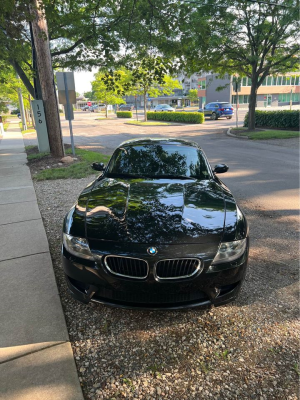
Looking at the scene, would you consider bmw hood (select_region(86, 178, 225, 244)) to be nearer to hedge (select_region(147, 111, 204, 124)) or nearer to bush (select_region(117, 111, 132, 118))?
hedge (select_region(147, 111, 204, 124))

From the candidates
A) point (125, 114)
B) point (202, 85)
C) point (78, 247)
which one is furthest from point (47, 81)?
point (202, 85)

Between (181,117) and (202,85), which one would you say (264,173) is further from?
(202,85)

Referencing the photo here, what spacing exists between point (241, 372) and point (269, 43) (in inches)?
714

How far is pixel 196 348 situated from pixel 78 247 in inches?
52.0

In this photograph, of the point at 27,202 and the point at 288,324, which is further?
the point at 27,202

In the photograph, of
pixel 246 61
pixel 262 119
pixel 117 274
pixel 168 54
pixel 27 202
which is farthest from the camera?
pixel 262 119

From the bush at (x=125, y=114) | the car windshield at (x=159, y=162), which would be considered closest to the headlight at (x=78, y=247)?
the car windshield at (x=159, y=162)

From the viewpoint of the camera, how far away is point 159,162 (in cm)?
411

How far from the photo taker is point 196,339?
2504mm

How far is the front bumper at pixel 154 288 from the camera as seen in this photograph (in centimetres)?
237

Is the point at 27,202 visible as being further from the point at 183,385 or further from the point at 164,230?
the point at 183,385

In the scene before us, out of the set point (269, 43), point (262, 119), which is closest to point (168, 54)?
point (269, 43)

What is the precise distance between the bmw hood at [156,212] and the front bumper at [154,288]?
269 millimetres

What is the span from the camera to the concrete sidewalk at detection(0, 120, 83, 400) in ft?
6.86
